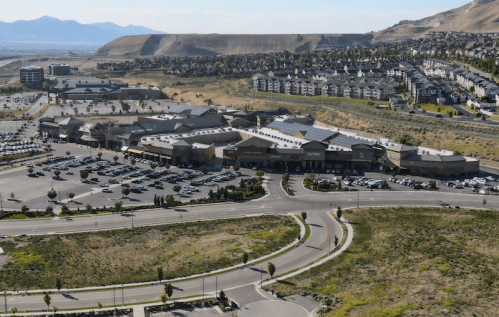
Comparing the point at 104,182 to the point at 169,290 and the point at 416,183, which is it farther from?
the point at 416,183

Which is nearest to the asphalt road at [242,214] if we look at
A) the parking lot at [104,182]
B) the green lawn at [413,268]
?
the green lawn at [413,268]

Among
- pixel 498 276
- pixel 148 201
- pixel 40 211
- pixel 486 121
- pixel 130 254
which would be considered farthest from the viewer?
pixel 486 121

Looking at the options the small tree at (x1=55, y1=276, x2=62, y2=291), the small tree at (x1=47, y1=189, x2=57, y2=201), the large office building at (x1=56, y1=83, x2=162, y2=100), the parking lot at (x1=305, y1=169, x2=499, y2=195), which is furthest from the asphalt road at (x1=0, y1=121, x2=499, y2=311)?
the large office building at (x1=56, y1=83, x2=162, y2=100)

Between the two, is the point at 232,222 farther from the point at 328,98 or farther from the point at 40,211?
the point at 328,98

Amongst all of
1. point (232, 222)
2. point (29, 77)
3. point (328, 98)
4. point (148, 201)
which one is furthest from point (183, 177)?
point (29, 77)

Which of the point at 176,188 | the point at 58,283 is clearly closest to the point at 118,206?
the point at 176,188
